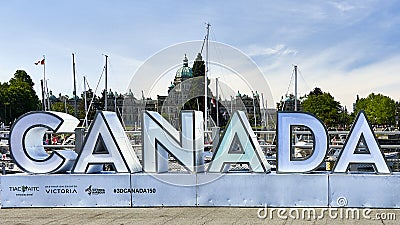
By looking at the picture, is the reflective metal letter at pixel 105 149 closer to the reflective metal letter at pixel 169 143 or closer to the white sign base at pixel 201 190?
the white sign base at pixel 201 190

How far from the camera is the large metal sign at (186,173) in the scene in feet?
36.8

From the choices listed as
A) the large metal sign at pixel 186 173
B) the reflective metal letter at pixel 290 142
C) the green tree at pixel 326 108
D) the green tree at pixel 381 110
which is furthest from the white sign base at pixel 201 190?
the green tree at pixel 381 110

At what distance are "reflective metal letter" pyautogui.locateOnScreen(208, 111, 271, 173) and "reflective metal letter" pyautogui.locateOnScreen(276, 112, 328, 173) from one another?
1.61ft

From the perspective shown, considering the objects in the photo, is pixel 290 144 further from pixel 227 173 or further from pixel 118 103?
pixel 118 103

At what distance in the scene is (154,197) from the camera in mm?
11688

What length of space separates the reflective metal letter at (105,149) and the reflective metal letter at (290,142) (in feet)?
12.5

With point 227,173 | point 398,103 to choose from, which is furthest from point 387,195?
point 398,103

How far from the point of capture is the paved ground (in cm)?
985

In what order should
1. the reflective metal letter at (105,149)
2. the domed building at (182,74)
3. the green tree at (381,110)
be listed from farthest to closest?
the green tree at (381,110) → the domed building at (182,74) → the reflective metal letter at (105,149)

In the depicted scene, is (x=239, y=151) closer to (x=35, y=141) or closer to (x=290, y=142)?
(x=290, y=142)

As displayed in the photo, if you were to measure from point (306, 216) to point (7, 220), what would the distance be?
666 cm

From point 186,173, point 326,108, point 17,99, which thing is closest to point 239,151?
point 186,173

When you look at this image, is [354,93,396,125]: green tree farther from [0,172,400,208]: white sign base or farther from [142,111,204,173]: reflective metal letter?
[142,111,204,173]: reflective metal letter

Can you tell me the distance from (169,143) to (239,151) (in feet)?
5.86
